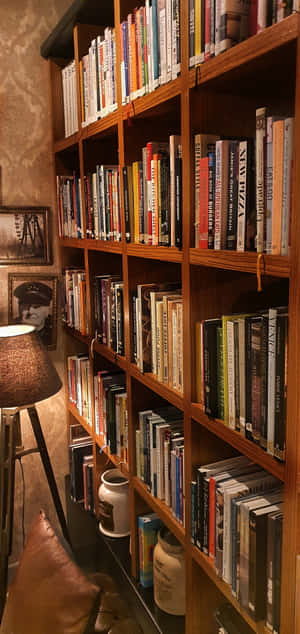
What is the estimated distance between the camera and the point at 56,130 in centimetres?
260

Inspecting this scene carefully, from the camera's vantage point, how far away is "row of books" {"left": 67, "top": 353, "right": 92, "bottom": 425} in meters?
2.43

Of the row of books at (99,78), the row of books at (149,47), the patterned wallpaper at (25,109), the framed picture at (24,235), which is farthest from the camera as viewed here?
the framed picture at (24,235)

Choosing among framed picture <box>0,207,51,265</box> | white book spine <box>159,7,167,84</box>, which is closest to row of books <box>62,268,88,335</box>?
framed picture <box>0,207,51,265</box>

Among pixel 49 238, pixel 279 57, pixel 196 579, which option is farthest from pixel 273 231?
pixel 49 238

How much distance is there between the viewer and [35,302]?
268cm

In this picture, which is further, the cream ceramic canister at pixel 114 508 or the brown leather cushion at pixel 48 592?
the cream ceramic canister at pixel 114 508

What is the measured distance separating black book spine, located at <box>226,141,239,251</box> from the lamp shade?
1.12 meters

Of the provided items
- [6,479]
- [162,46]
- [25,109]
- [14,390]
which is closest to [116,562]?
[6,479]

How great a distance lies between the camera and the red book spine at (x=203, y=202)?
4.05 feet

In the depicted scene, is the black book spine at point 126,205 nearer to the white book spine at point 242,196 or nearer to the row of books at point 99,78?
the row of books at point 99,78

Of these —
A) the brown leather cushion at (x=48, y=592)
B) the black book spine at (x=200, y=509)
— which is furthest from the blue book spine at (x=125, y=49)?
the brown leather cushion at (x=48, y=592)

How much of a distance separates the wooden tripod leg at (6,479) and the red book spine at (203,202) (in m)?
1.27

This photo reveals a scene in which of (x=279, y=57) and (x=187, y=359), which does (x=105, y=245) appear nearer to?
(x=187, y=359)

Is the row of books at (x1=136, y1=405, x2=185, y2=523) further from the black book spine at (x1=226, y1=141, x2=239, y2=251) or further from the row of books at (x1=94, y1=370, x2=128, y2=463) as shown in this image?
the black book spine at (x1=226, y1=141, x2=239, y2=251)
